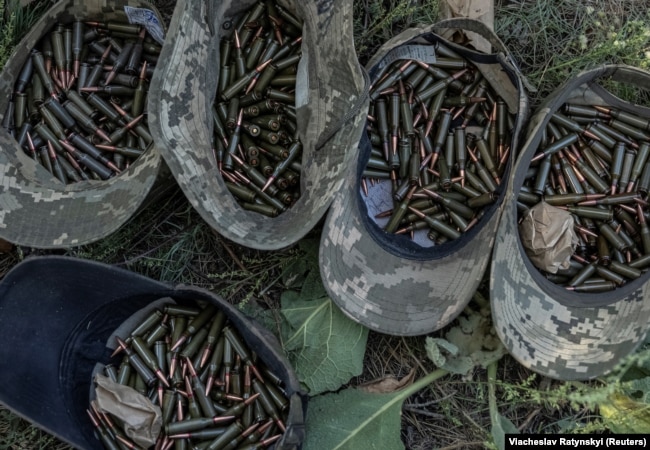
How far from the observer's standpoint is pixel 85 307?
3.82 metres

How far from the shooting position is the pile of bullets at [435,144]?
3895 mm

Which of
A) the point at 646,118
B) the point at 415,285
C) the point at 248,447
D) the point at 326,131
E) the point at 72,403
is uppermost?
the point at 326,131

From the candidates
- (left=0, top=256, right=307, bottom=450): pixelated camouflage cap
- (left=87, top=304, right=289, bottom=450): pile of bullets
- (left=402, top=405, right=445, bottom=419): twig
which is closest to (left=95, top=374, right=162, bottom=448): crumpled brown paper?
(left=87, top=304, right=289, bottom=450): pile of bullets

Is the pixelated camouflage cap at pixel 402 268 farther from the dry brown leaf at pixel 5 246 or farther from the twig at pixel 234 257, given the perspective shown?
the dry brown leaf at pixel 5 246

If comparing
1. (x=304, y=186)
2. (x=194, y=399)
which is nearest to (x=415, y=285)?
(x=304, y=186)

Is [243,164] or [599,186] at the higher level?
[243,164]

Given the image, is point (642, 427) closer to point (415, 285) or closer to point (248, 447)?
point (415, 285)

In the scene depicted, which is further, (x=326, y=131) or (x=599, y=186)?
(x=599, y=186)

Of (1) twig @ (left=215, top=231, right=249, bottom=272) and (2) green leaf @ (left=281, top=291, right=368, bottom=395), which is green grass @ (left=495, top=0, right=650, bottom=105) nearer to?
(2) green leaf @ (left=281, top=291, right=368, bottom=395)

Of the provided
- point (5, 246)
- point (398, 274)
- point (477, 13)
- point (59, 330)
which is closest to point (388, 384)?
point (398, 274)

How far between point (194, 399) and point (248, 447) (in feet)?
1.34

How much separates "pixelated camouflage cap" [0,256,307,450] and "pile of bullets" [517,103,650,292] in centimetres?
166

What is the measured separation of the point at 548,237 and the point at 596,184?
1.80ft

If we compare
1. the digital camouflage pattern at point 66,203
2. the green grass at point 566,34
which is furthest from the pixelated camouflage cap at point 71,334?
the green grass at point 566,34
